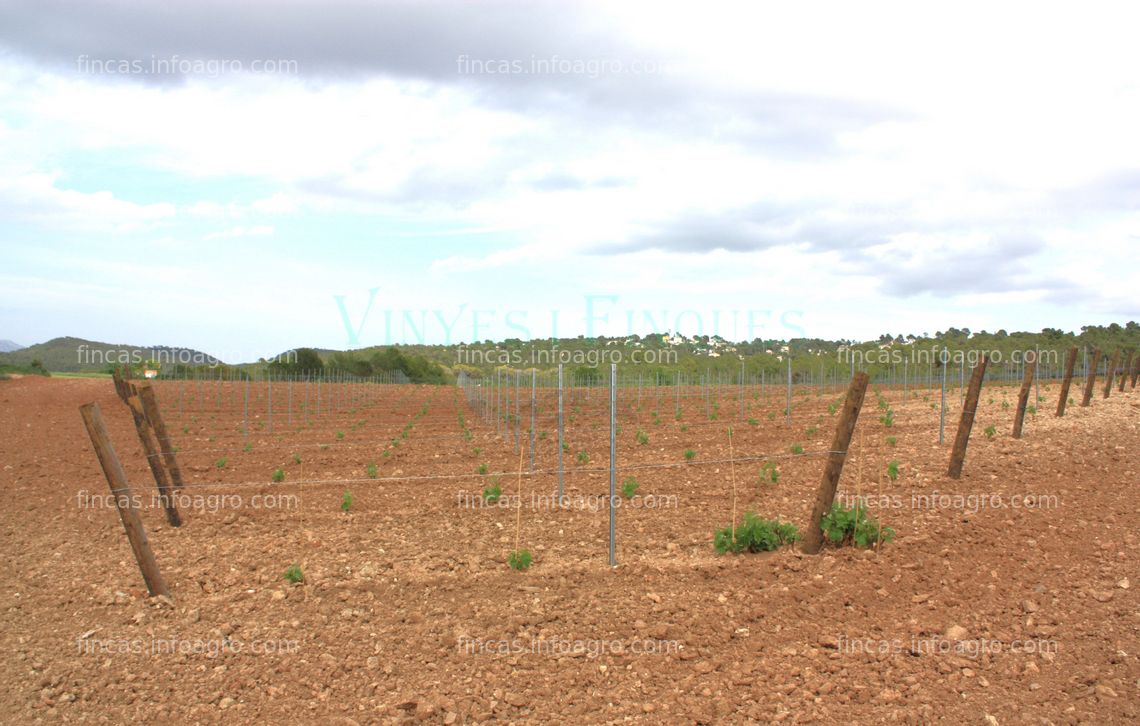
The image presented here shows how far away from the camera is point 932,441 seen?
46.9 ft

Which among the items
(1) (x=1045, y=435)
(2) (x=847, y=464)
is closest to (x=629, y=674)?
(2) (x=847, y=464)

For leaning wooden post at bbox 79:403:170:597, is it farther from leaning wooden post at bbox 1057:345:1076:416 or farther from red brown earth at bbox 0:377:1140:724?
leaning wooden post at bbox 1057:345:1076:416

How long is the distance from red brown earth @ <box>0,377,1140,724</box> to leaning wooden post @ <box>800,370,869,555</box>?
163 millimetres

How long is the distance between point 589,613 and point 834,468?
261cm

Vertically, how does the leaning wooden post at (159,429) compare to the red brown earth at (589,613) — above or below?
above

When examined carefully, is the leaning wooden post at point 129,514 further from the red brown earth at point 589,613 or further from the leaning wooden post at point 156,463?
the leaning wooden post at point 156,463

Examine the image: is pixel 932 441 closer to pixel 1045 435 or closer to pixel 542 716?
pixel 1045 435

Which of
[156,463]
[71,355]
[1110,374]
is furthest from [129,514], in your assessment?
[71,355]

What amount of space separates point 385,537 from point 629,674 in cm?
403

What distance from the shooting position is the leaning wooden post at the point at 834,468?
6.73 metres

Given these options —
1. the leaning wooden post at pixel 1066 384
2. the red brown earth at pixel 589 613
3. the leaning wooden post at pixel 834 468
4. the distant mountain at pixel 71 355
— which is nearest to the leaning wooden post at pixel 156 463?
the red brown earth at pixel 589 613

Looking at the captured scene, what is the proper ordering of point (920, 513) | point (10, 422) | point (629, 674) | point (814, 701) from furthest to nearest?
point (10, 422) → point (920, 513) → point (629, 674) → point (814, 701)

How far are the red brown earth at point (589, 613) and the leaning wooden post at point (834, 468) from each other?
0.16 metres

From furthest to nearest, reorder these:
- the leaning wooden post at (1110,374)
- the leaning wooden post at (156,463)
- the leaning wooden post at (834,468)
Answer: the leaning wooden post at (1110,374)
the leaning wooden post at (156,463)
the leaning wooden post at (834,468)
